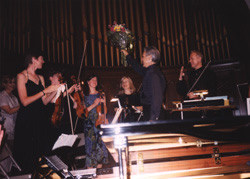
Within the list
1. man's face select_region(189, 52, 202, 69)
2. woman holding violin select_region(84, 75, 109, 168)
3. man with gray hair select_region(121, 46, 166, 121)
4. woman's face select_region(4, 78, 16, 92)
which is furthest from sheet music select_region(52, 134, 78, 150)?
man's face select_region(189, 52, 202, 69)

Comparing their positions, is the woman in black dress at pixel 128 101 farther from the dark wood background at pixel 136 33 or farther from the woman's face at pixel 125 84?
the dark wood background at pixel 136 33

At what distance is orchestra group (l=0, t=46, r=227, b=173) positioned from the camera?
2.63m

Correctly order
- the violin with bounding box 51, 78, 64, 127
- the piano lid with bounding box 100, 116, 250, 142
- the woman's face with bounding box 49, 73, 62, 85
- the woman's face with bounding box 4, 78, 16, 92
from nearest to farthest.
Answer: the piano lid with bounding box 100, 116, 250, 142 < the violin with bounding box 51, 78, 64, 127 < the woman's face with bounding box 4, 78, 16, 92 < the woman's face with bounding box 49, 73, 62, 85

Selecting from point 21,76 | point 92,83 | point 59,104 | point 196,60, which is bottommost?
point 59,104

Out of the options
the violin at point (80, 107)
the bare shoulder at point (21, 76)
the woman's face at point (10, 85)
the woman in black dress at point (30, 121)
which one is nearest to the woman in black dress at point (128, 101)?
the violin at point (80, 107)

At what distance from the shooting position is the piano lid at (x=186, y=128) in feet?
3.75

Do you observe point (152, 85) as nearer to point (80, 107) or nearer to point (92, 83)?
point (80, 107)

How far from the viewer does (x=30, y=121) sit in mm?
2686

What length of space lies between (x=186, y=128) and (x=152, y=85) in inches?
62.6

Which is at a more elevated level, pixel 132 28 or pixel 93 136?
pixel 132 28

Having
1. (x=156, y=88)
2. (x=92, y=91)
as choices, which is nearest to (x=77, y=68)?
(x=92, y=91)

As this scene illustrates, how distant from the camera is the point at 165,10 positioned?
6590 millimetres

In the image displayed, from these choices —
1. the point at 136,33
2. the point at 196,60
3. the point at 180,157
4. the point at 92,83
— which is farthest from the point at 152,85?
the point at 136,33

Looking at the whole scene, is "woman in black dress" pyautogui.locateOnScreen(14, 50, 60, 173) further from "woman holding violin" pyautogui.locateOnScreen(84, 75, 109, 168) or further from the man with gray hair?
"woman holding violin" pyautogui.locateOnScreen(84, 75, 109, 168)
